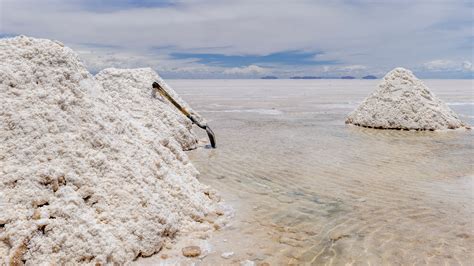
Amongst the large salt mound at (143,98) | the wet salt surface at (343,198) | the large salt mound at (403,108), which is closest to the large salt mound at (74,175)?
the wet salt surface at (343,198)

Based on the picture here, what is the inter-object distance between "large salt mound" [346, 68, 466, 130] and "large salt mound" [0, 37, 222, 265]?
10230 mm

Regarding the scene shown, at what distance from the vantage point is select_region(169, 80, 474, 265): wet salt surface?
4406mm

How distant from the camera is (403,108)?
14.2 meters

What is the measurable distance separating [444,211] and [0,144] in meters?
5.83

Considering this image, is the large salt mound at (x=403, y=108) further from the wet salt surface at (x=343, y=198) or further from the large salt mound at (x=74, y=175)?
the large salt mound at (x=74, y=175)

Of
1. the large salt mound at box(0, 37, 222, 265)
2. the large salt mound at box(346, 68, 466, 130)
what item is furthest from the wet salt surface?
the large salt mound at box(346, 68, 466, 130)

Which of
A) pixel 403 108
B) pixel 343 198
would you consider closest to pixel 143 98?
pixel 343 198

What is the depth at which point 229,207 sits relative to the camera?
5.73 metres

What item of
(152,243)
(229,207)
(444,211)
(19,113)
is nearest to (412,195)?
(444,211)

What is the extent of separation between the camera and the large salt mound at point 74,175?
3764 mm

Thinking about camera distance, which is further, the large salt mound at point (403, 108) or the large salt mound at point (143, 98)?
the large salt mound at point (403, 108)

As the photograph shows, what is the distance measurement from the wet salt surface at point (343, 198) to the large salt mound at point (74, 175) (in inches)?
33.5

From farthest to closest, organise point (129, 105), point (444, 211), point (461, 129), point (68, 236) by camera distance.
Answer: point (461, 129), point (129, 105), point (444, 211), point (68, 236)

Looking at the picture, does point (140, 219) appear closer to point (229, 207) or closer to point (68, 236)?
point (68, 236)
